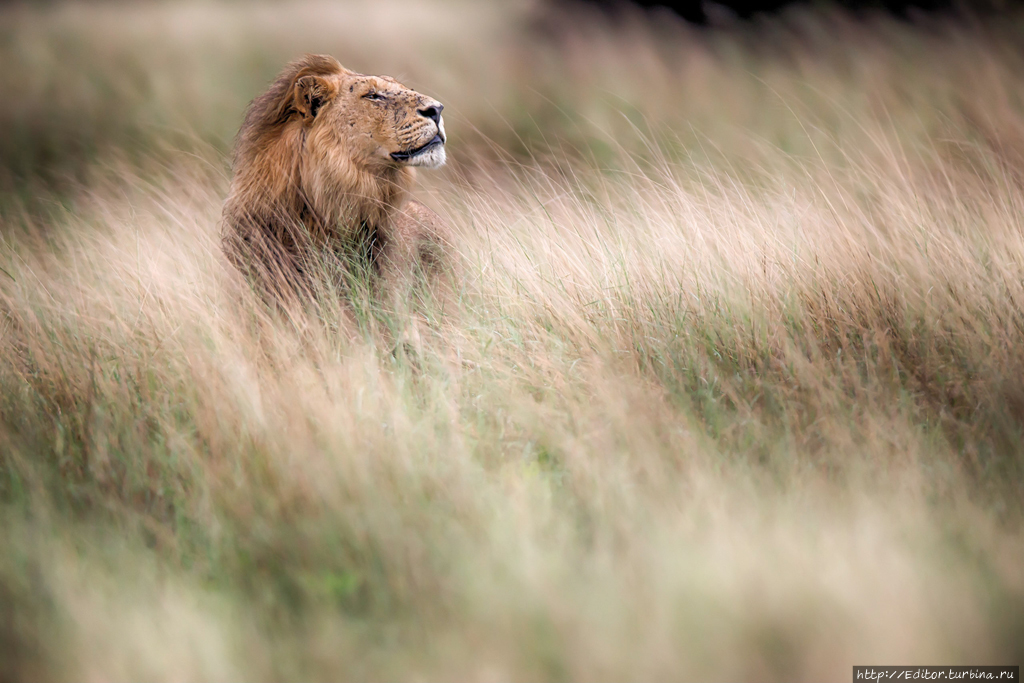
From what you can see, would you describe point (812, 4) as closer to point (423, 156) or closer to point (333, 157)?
point (423, 156)

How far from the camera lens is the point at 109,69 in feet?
29.5

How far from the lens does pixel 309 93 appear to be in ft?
10.7

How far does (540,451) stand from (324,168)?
1.74 metres

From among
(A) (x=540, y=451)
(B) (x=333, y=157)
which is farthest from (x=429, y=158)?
(A) (x=540, y=451)

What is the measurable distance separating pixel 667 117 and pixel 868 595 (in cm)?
704

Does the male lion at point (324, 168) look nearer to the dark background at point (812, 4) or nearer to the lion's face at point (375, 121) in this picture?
the lion's face at point (375, 121)

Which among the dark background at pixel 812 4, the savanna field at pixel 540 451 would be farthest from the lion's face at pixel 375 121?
the dark background at pixel 812 4

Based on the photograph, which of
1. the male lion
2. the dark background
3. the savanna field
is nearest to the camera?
the savanna field

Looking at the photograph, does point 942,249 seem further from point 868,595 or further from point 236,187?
point 236,187

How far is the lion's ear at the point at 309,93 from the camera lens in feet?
10.6

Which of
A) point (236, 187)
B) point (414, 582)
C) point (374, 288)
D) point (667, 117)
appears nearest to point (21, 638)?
point (414, 582)

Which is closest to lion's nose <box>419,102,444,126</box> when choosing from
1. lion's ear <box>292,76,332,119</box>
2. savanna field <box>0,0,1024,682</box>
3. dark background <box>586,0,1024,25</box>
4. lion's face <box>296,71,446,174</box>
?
lion's face <box>296,71,446,174</box>

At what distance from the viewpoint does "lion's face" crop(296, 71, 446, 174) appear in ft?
10.5

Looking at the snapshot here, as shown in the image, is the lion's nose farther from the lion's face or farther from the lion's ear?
the lion's ear
